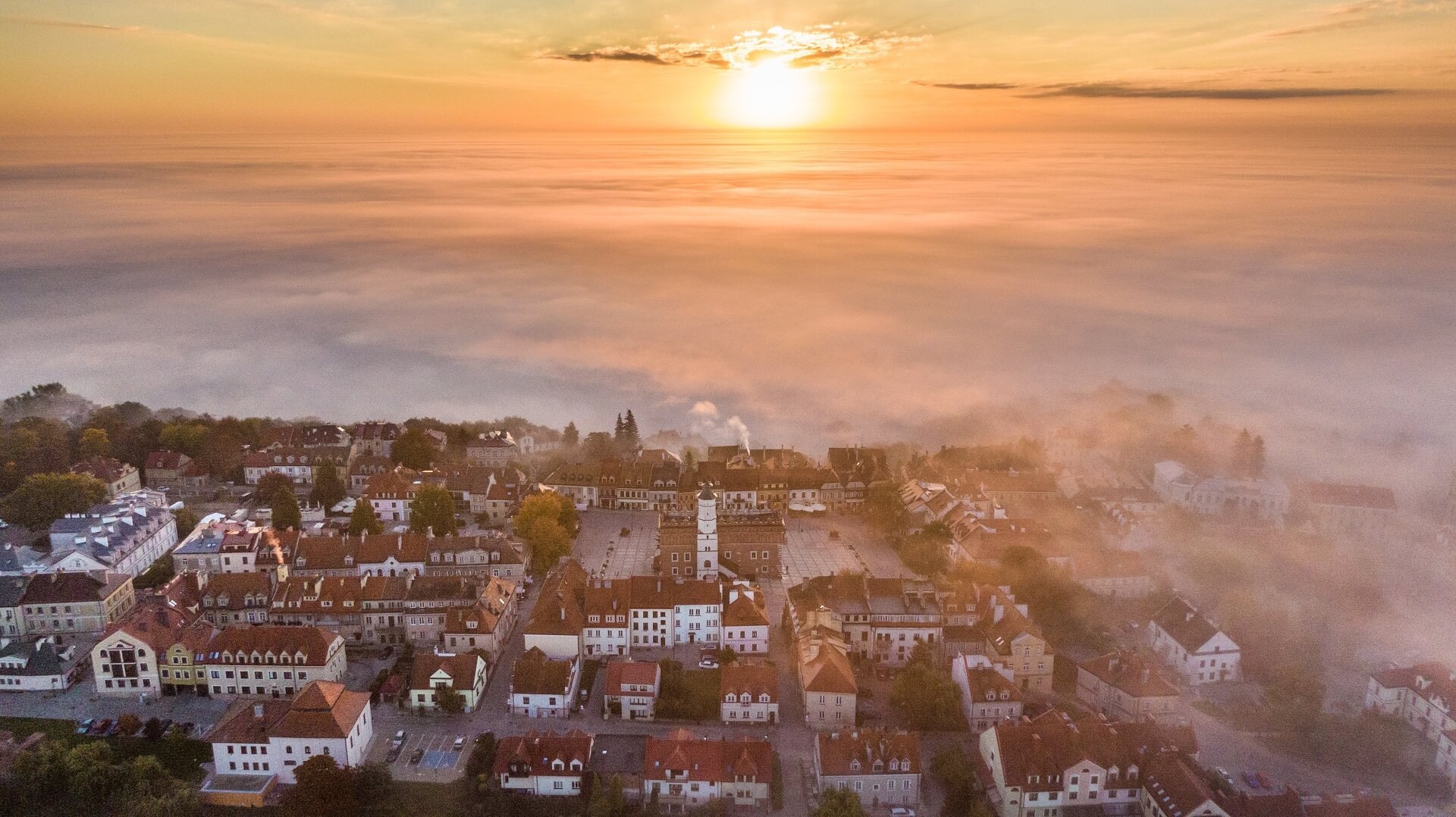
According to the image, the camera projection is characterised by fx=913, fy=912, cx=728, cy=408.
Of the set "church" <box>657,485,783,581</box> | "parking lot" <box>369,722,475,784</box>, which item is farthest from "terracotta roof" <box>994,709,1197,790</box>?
"church" <box>657,485,783,581</box>

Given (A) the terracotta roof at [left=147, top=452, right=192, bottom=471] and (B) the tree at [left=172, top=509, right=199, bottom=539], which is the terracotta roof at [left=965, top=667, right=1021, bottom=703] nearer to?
(B) the tree at [left=172, top=509, right=199, bottom=539]

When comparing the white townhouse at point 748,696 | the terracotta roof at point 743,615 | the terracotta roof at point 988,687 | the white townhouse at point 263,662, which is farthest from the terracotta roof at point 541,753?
the terracotta roof at point 988,687

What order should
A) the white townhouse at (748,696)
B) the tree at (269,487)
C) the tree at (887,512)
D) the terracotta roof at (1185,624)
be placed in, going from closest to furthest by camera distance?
the white townhouse at (748,696)
the terracotta roof at (1185,624)
the tree at (887,512)
the tree at (269,487)

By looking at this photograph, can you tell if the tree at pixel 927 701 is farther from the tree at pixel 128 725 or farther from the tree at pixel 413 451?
the tree at pixel 413 451

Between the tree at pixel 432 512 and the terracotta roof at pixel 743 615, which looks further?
the tree at pixel 432 512

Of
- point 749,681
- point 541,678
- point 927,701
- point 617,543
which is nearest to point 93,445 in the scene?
point 617,543

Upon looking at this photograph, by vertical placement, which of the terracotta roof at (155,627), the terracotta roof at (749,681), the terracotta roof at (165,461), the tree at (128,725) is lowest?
the tree at (128,725)

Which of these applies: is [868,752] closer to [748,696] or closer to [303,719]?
[748,696]
